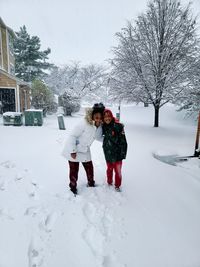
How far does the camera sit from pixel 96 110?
2.84 m

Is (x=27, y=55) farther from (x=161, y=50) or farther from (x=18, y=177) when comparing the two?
(x=18, y=177)

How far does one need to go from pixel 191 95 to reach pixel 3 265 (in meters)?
11.6

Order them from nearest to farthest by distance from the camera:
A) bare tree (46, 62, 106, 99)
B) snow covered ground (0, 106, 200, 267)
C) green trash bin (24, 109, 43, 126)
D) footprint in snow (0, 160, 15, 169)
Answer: snow covered ground (0, 106, 200, 267) < footprint in snow (0, 160, 15, 169) < green trash bin (24, 109, 43, 126) < bare tree (46, 62, 106, 99)

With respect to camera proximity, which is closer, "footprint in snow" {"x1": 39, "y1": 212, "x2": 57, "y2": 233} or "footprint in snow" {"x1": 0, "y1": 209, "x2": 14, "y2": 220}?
"footprint in snow" {"x1": 39, "y1": 212, "x2": 57, "y2": 233}

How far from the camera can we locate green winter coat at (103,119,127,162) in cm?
301

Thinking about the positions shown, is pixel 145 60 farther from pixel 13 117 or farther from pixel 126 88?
pixel 13 117

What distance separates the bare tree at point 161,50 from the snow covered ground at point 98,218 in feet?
23.9

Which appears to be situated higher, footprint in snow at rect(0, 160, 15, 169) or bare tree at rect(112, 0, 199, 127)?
bare tree at rect(112, 0, 199, 127)

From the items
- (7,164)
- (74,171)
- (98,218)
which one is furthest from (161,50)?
(98,218)

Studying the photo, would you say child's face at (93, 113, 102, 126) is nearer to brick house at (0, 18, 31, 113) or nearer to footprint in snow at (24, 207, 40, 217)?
footprint in snow at (24, 207, 40, 217)

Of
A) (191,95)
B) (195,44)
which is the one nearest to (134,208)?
(191,95)

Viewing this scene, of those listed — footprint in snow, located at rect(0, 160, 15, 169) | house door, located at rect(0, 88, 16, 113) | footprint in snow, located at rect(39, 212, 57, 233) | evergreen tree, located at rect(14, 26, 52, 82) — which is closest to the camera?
footprint in snow, located at rect(39, 212, 57, 233)

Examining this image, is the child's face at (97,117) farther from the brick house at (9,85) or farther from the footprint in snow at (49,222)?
the brick house at (9,85)

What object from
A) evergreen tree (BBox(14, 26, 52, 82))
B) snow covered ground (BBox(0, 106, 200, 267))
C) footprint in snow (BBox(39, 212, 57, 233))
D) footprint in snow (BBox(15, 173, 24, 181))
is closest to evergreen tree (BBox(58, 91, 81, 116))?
evergreen tree (BBox(14, 26, 52, 82))
